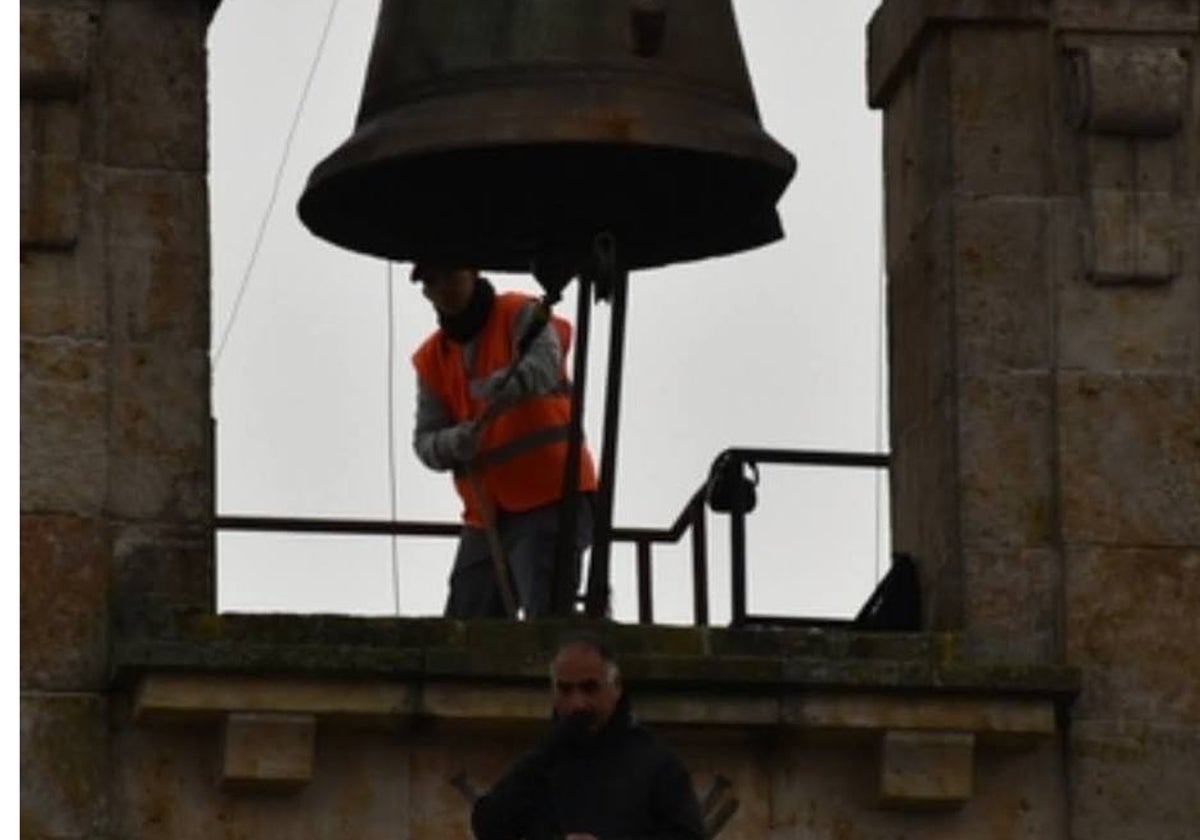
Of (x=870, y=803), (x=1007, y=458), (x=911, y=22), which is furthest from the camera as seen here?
(x=911, y=22)

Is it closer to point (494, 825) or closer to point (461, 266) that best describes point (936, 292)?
point (461, 266)

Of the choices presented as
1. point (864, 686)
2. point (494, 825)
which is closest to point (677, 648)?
point (864, 686)

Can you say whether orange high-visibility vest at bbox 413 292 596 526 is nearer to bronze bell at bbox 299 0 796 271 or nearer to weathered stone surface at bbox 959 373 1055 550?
bronze bell at bbox 299 0 796 271

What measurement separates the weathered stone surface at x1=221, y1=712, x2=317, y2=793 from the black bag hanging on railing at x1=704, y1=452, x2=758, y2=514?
1.94m

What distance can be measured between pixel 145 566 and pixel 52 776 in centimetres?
69

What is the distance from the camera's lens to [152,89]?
3139 cm

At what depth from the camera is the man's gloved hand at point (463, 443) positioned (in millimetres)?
31891

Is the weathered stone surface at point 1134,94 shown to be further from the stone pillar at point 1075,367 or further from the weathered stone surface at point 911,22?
the weathered stone surface at point 911,22

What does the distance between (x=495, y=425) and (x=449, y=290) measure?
0.43m

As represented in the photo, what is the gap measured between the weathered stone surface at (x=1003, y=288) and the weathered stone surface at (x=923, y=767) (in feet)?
3.94

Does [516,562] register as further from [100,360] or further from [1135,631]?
[1135,631]

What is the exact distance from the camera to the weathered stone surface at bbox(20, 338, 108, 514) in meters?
31.0

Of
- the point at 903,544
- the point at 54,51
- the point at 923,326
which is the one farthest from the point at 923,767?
the point at 54,51

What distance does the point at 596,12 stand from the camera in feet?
101
